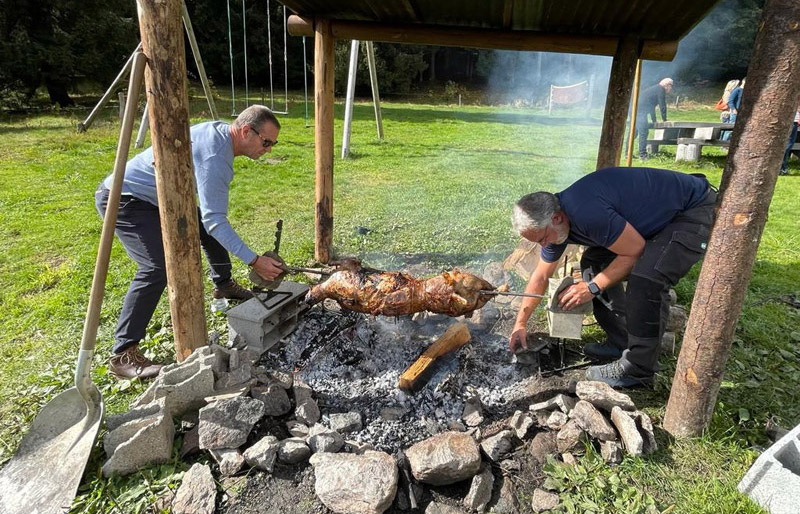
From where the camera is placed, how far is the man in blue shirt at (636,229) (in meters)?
3.28

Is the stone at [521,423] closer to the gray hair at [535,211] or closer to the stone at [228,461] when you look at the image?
the gray hair at [535,211]

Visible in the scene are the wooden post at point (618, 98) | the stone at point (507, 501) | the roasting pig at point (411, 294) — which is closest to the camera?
the stone at point (507, 501)

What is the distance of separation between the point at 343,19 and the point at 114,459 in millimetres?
4488

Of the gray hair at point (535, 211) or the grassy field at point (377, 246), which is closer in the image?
the grassy field at point (377, 246)

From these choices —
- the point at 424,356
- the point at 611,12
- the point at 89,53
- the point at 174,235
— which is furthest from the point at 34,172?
the point at 89,53

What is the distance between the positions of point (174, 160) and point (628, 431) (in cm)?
321

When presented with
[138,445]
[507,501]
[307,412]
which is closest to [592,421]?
[507,501]

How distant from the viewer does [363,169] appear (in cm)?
1110

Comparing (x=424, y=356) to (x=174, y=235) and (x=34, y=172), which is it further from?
(x=34, y=172)

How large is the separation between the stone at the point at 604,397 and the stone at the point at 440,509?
1.12 meters

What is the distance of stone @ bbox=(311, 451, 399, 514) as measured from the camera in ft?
8.27

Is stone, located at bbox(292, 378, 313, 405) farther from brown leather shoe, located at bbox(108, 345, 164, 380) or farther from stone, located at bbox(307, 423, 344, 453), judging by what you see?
brown leather shoe, located at bbox(108, 345, 164, 380)

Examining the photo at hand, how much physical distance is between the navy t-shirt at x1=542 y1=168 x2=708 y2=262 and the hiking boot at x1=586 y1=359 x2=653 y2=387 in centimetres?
99

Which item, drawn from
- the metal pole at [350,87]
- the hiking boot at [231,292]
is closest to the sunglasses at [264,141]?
the hiking boot at [231,292]
